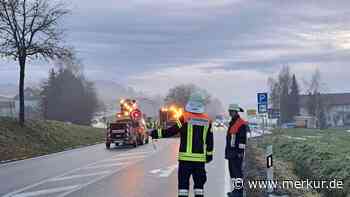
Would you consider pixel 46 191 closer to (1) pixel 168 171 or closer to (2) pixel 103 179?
(2) pixel 103 179

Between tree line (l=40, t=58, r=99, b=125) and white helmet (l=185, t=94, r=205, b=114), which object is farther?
tree line (l=40, t=58, r=99, b=125)

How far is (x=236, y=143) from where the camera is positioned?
12.0m

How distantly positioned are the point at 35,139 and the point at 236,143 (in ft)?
85.0

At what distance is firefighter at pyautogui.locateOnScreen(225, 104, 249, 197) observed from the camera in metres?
11.9

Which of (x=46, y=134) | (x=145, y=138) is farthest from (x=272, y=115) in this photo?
(x=46, y=134)

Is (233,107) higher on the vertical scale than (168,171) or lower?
higher

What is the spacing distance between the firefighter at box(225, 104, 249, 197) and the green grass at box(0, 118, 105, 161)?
1779 cm

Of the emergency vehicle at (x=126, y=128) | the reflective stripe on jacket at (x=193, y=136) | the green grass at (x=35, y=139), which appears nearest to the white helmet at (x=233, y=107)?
the reflective stripe on jacket at (x=193, y=136)

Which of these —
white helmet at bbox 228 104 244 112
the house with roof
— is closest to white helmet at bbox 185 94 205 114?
white helmet at bbox 228 104 244 112

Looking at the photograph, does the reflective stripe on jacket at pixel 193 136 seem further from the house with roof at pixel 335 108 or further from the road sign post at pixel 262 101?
the house with roof at pixel 335 108

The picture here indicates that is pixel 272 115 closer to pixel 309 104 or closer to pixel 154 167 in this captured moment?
pixel 154 167

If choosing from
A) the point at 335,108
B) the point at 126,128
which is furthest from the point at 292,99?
the point at 126,128

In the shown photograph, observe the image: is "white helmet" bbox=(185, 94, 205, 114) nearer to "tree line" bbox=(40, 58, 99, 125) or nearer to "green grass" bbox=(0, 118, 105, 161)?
"green grass" bbox=(0, 118, 105, 161)

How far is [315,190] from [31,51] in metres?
27.4
